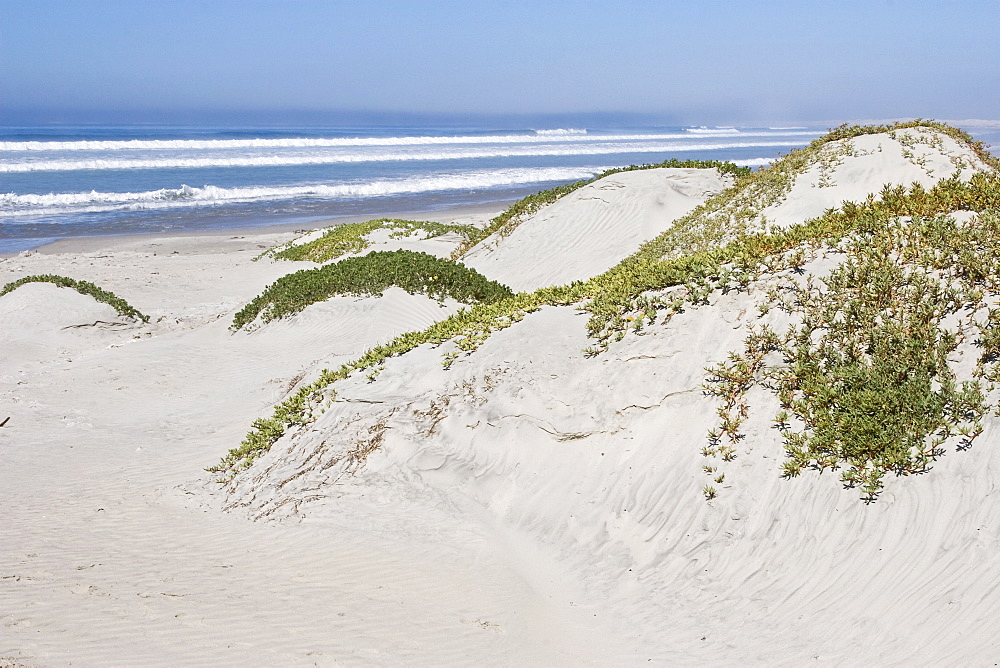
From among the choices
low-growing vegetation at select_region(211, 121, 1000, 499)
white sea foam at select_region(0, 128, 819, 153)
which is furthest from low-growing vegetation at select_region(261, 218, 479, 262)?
white sea foam at select_region(0, 128, 819, 153)

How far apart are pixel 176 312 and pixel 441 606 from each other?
1502cm

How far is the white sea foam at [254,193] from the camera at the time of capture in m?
39.0

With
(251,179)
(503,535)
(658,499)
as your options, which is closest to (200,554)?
(503,535)

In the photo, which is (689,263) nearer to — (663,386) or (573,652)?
(663,386)

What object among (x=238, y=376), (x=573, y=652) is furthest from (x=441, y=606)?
(x=238, y=376)

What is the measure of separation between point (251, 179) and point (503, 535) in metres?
49.2

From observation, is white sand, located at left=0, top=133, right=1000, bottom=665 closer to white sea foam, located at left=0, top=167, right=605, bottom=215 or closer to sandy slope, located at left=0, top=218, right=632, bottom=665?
sandy slope, located at left=0, top=218, right=632, bottom=665

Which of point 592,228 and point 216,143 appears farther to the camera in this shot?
point 216,143

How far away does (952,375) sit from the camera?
586 cm

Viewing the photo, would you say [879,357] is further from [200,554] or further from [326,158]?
[326,158]

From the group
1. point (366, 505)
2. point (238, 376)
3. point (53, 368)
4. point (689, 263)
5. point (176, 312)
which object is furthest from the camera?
point (176, 312)

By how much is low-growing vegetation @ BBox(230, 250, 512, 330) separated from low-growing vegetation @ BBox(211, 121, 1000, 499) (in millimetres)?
4920

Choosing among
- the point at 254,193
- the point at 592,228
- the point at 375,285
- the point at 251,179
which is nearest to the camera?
the point at 375,285

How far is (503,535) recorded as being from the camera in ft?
22.1
